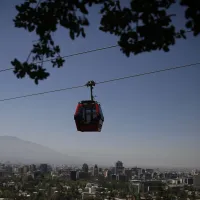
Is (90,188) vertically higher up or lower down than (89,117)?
lower down

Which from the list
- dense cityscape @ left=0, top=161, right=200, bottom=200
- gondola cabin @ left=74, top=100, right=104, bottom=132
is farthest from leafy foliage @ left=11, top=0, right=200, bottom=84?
dense cityscape @ left=0, top=161, right=200, bottom=200

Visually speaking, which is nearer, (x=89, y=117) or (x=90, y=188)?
(x=89, y=117)

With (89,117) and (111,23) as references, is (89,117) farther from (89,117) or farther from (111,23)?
(111,23)

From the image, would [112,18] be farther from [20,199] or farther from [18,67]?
[20,199]

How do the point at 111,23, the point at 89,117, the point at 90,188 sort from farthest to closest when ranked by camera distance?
the point at 90,188, the point at 89,117, the point at 111,23

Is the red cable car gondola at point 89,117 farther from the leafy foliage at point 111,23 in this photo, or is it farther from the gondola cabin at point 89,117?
the leafy foliage at point 111,23

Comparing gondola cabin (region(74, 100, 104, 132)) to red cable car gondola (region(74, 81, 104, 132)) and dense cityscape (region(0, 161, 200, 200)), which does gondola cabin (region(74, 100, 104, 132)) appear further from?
dense cityscape (region(0, 161, 200, 200))

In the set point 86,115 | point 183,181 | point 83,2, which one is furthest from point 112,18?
point 183,181

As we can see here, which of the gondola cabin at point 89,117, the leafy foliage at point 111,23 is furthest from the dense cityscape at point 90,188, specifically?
the leafy foliage at point 111,23

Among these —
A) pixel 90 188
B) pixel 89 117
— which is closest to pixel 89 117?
pixel 89 117
